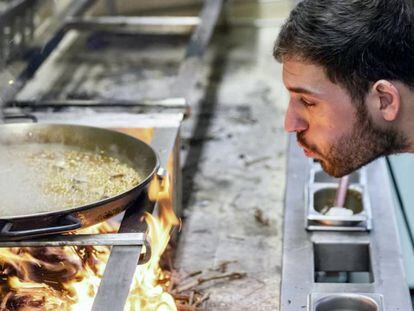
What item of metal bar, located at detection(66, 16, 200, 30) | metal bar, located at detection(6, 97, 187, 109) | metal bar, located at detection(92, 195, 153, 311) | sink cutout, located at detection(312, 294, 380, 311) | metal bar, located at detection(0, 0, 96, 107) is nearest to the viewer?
metal bar, located at detection(92, 195, 153, 311)

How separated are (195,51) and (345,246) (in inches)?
72.8

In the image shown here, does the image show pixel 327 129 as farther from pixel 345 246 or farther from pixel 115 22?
pixel 115 22

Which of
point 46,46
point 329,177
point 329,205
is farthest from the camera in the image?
point 46,46

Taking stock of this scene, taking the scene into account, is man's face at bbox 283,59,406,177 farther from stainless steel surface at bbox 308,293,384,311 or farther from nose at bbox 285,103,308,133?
stainless steel surface at bbox 308,293,384,311

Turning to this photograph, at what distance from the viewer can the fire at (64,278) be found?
233 centimetres

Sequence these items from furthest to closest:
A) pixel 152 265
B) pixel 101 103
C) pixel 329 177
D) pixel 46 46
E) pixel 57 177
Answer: pixel 46 46, pixel 101 103, pixel 329 177, pixel 152 265, pixel 57 177

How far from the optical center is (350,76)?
212 cm

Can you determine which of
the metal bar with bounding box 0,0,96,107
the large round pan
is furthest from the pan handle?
the metal bar with bounding box 0,0,96,107

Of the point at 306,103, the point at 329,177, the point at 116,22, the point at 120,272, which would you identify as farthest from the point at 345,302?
the point at 116,22

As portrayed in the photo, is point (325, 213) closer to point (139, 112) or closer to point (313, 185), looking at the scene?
point (313, 185)

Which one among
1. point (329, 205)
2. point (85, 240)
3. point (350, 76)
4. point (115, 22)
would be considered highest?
point (350, 76)

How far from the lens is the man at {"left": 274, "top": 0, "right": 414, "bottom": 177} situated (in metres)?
2.07

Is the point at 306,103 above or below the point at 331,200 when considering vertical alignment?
above

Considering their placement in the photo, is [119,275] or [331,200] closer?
[119,275]
